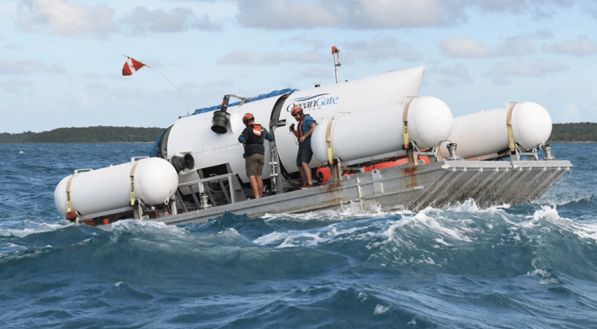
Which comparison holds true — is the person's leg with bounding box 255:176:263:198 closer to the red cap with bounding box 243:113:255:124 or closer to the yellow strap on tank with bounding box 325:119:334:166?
the red cap with bounding box 243:113:255:124

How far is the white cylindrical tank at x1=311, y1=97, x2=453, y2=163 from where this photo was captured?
39.4ft

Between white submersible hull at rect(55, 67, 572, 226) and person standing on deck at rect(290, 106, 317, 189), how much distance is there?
0.97 feet

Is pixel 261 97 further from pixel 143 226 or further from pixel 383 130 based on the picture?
pixel 143 226

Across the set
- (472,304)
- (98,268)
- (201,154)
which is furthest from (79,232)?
(472,304)

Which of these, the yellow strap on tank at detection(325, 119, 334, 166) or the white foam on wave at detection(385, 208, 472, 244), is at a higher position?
the yellow strap on tank at detection(325, 119, 334, 166)

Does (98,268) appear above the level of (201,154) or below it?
below

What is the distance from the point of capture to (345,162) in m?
12.8

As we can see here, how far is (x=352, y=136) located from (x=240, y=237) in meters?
2.84

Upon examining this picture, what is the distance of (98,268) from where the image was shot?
32.3ft

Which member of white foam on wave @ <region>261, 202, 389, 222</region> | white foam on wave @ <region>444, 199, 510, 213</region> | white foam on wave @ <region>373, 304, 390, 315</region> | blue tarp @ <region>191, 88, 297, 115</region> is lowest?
white foam on wave @ <region>373, 304, 390, 315</region>

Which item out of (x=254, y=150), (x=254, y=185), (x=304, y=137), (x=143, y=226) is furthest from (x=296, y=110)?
(x=143, y=226)

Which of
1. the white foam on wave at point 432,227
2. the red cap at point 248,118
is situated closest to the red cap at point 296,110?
the red cap at point 248,118

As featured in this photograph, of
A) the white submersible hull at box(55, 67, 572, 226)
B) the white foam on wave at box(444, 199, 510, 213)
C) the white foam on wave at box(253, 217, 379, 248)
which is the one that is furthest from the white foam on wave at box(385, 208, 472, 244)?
the white submersible hull at box(55, 67, 572, 226)

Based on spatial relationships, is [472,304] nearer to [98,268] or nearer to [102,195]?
[98,268]
